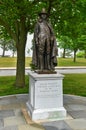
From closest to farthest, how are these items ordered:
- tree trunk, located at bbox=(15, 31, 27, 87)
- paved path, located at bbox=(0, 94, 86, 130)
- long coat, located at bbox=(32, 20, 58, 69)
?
paved path, located at bbox=(0, 94, 86, 130), long coat, located at bbox=(32, 20, 58, 69), tree trunk, located at bbox=(15, 31, 27, 87)

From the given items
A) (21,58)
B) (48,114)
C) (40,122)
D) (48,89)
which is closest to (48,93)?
(48,89)

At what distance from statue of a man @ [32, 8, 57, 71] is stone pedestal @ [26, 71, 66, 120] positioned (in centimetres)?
42

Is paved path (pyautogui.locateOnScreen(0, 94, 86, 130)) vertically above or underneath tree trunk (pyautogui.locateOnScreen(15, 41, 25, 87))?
underneath

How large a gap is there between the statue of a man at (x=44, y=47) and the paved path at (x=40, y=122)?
5.96 ft

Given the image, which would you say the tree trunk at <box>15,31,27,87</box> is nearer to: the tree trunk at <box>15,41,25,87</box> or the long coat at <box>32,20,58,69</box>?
the tree trunk at <box>15,41,25,87</box>

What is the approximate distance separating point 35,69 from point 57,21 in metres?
6.79

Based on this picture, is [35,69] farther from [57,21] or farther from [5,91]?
[57,21]

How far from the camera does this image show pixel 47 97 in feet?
26.8

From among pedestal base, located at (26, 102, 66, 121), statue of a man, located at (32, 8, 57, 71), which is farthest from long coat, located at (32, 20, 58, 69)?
pedestal base, located at (26, 102, 66, 121)

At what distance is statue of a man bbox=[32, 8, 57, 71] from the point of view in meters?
8.27

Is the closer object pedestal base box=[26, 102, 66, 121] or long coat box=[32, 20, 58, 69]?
pedestal base box=[26, 102, 66, 121]

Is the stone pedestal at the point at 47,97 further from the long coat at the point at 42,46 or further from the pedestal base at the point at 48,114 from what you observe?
the long coat at the point at 42,46

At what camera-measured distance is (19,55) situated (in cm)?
1438

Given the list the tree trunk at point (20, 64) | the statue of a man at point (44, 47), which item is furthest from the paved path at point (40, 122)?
the tree trunk at point (20, 64)
